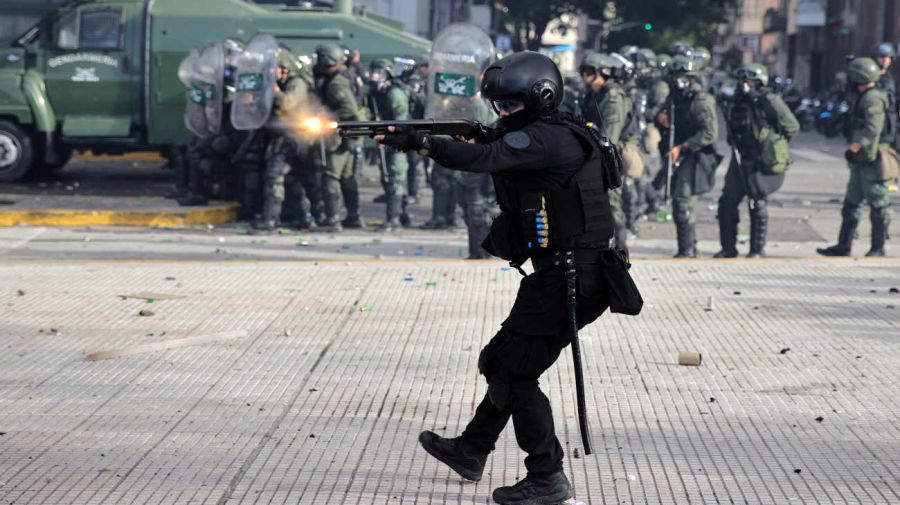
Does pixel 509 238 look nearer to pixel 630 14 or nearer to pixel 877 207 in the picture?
pixel 877 207

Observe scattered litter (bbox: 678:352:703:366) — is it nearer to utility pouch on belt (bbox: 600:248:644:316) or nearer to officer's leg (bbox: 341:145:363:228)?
utility pouch on belt (bbox: 600:248:644:316)

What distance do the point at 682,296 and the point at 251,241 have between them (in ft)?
17.0

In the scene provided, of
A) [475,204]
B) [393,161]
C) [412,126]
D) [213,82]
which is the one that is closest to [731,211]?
[475,204]

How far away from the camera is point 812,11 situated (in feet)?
195

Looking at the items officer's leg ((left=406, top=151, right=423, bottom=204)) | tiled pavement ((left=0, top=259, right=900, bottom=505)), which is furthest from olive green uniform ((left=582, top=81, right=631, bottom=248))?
officer's leg ((left=406, top=151, right=423, bottom=204))

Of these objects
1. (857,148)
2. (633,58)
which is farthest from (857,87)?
(633,58)

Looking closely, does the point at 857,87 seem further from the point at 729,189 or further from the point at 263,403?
the point at 263,403

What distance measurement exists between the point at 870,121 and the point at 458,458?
309 inches

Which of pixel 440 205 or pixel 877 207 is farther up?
pixel 877 207

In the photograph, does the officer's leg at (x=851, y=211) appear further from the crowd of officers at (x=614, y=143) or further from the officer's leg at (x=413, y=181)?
the officer's leg at (x=413, y=181)

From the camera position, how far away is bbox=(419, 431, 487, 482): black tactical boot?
201 inches

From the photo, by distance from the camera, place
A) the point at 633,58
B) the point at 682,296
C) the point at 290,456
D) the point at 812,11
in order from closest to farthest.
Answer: the point at 290,456, the point at 682,296, the point at 633,58, the point at 812,11

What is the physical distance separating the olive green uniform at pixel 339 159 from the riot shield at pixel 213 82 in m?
1.47

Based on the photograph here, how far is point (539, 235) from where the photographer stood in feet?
15.6
